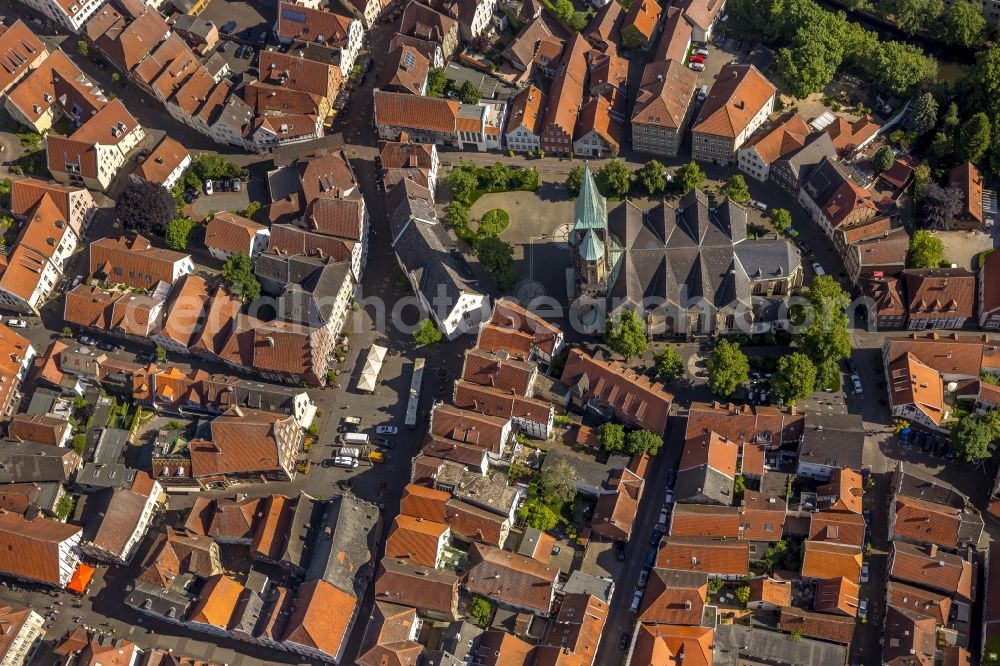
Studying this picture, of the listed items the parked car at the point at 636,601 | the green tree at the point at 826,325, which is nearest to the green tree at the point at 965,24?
the green tree at the point at 826,325

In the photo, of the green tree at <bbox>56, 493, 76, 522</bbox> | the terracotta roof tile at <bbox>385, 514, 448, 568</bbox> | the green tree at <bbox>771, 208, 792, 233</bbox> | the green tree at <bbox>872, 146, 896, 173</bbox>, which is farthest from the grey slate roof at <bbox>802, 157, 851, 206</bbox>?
the green tree at <bbox>56, 493, 76, 522</bbox>

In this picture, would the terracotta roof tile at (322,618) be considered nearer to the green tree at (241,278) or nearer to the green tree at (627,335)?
the green tree at (241,278)

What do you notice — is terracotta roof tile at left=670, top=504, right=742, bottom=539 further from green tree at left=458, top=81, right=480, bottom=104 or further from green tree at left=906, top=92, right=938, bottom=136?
green tree at left=458, top=81, right=480, bottom=104

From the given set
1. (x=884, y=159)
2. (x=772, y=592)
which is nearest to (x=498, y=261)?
(x=772, y=592)

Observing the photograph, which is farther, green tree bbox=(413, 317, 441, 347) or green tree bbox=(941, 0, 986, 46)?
green tree bbox=(941, 0, 986, 46)

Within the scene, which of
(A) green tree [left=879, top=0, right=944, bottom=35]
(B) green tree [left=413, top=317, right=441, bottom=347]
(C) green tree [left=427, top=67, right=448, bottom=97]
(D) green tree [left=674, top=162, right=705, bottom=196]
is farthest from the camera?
(C) green tree [left=427, top=67, right=448, bottom=97]

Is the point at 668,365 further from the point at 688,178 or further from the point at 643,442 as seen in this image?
the point at 688,178
